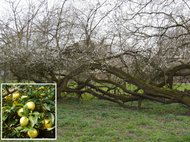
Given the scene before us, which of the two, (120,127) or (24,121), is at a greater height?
(24,121)

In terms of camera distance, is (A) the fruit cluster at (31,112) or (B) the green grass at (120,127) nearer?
(A) the fruit cluster at (31,112)

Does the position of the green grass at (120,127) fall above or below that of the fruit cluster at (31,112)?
below

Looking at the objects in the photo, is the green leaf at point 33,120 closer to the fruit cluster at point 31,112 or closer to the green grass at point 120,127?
the fruit cluster at point 31,112

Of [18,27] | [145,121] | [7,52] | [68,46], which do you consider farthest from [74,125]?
[18,27]

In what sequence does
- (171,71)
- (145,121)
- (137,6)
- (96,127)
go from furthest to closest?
(171,71) → (137,6) → (145,121) → (96,127)

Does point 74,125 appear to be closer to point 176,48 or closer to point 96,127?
point 96,127

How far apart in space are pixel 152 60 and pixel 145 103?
275cm

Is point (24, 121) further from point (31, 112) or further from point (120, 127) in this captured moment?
point (120, 127)

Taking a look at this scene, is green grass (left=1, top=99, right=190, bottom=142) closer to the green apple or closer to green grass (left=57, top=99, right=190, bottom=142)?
green grass (left=57, top=99, right=190, bottom=142)

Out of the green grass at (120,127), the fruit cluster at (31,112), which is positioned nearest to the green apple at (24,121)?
the fruit cluster at (31,112)

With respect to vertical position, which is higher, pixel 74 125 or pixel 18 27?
pixel 18 27

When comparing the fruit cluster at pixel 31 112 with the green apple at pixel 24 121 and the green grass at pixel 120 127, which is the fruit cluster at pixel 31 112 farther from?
the green grass at pixel 120 127

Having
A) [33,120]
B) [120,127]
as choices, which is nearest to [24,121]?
[33,120]

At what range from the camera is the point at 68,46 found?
36.5ft
